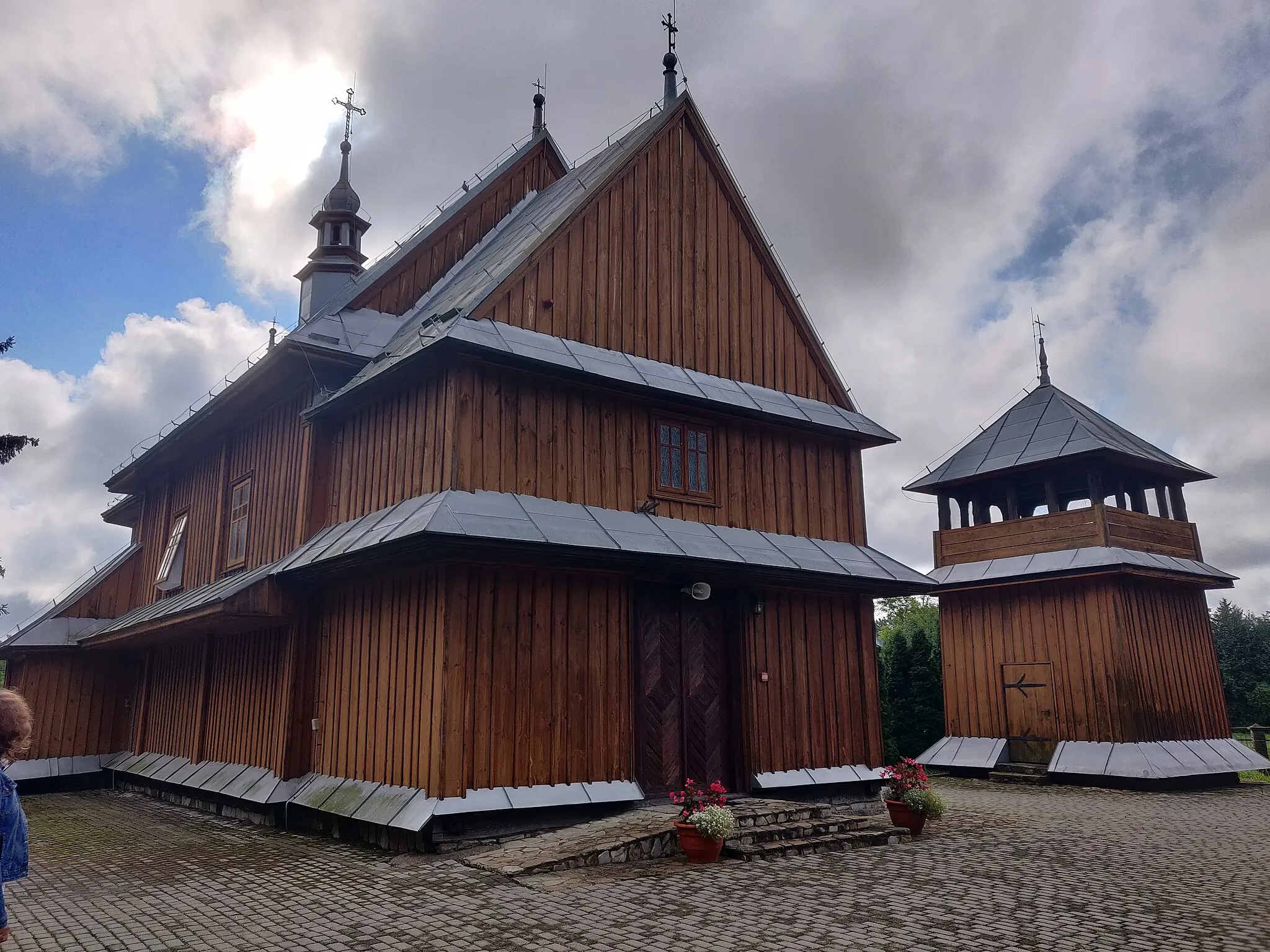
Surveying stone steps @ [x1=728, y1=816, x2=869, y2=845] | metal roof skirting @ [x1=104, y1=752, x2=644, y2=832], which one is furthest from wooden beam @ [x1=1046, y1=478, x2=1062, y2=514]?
metal roof skirting @ [x1=104, y1=752, x2=644, y2=832]

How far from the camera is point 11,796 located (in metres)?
4.99

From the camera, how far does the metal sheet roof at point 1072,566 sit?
19750mm

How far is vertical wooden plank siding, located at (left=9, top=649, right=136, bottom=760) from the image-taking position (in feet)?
64.4

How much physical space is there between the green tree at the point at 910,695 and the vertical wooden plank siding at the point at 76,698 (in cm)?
1734

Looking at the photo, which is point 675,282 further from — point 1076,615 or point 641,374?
point 1076,615

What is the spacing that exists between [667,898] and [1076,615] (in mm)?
15456

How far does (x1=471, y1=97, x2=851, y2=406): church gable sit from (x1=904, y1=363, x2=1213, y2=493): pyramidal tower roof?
25.3ft

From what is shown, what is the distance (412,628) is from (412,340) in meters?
3.91

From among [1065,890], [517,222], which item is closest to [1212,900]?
[1065,890]

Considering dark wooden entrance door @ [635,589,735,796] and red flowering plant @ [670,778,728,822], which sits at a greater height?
dark wooden entrance door @ [635,589,735,796]

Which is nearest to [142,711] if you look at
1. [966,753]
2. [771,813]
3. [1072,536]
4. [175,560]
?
[175,560]

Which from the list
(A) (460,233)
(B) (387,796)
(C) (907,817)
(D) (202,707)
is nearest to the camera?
(B) (387,796)

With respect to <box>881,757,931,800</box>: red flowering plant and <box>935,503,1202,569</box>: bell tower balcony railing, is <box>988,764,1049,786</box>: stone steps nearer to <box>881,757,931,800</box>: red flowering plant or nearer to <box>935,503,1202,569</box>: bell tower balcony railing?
<box>935,503,1202,569</box>: bell tower balcony railing

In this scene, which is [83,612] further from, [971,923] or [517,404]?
[971,923]
